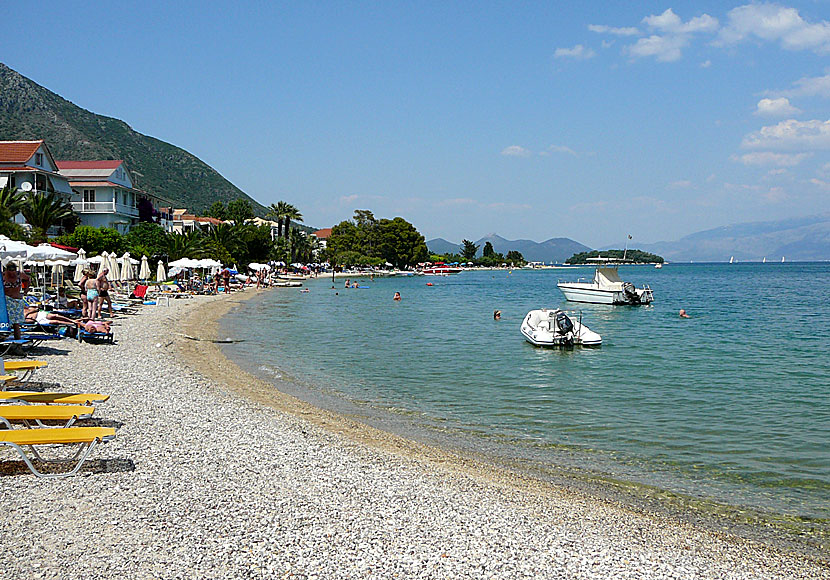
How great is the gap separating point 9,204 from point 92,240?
15.8ft

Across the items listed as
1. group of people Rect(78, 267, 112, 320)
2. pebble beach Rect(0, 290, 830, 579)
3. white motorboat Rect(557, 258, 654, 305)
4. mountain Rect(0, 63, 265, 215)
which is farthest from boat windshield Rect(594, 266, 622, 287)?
mountain Rect(0, 63, 265, 215)

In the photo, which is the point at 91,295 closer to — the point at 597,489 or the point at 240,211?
the point at 597,489

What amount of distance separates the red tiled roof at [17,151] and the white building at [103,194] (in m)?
5.67

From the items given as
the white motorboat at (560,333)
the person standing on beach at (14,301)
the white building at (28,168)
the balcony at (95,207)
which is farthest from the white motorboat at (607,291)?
the white building at (28,168)

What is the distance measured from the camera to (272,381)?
16.8 m

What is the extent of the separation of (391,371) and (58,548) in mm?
13919

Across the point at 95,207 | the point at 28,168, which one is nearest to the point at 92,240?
the point at 28,168

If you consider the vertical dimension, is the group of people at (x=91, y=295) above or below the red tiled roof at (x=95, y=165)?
below

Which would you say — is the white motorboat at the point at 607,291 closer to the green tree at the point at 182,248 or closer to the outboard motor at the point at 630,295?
the outboard motor at the point at 630,295

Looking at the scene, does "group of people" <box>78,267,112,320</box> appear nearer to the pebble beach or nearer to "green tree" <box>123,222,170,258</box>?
the pebble beach

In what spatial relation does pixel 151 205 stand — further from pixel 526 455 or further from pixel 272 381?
pixel 526 455

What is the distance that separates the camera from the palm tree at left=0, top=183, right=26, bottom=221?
34219 mm

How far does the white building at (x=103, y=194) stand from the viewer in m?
56.4

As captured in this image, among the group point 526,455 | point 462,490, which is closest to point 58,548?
point 462,490
